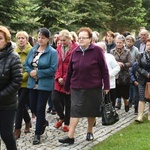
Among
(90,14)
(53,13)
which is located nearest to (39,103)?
(53,13)

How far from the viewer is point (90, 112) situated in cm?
625

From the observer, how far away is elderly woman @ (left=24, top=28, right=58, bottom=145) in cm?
634

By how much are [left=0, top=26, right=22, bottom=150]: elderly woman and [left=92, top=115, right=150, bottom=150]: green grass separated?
5.74ft

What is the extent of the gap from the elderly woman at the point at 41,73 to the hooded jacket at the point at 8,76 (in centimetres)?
148

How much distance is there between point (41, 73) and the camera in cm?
632

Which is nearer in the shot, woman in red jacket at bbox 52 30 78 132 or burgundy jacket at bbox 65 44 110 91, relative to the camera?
burgundy jacket at bbox 65 44 110 91

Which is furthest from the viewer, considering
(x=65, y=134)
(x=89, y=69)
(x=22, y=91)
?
(x=65, y=134)

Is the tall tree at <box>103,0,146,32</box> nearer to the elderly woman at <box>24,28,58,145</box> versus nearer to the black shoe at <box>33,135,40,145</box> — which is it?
the elderly woman at <box>24,28,58,145</box>

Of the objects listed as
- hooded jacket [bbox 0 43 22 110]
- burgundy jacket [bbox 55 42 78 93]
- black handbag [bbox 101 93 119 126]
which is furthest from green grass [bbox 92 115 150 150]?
hooded jacket [bbox 0 43 22 110]

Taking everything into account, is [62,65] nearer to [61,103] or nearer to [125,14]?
[61,103]

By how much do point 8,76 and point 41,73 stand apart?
5.09 feet

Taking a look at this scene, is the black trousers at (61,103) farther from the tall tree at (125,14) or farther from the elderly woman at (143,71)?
the tall tree at (125,14)

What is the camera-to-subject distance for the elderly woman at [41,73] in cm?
634

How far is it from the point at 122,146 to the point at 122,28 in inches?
878
